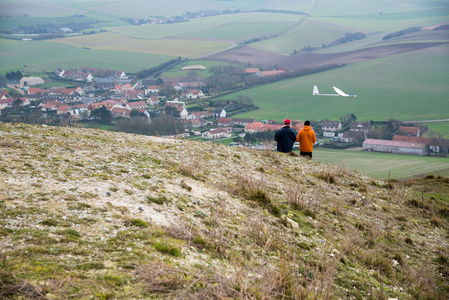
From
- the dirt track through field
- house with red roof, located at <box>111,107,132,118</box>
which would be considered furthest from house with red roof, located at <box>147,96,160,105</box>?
the dirt track through field

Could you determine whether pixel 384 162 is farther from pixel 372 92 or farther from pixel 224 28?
pixel 224 28

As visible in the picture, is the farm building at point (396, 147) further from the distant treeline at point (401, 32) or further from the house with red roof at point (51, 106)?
the distant treeline at point (401, 32)

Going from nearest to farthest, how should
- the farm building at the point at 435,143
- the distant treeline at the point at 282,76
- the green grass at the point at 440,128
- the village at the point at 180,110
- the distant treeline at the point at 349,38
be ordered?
1. the farm building at the point at 435,143
2. the village at the point at 180,110
3. the green grass at the point at 440,128
4. the distant treeline at the point at 282,76
5. the distant treeline at the point at 349,38

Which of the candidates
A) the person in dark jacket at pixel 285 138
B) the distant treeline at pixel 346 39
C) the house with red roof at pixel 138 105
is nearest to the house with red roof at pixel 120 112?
the house with red roof at pixel 138 105

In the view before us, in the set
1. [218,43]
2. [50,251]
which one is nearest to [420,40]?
[218,43]

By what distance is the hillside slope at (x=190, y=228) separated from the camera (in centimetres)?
437

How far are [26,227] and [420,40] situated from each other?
479ft

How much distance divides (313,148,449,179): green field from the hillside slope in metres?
26.5

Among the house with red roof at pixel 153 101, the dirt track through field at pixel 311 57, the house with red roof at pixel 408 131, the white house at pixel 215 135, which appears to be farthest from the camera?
the dirt track through field at pixel 311 57

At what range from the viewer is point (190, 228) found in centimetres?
A: 585

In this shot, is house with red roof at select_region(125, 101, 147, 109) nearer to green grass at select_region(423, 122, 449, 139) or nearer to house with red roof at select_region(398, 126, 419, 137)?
house with red roof at select_region(398, 126, 419, 137)

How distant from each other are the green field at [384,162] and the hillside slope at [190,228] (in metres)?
26.5

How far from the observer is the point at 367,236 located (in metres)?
8.16

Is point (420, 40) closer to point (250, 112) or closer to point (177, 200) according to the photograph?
point (250, 112)
